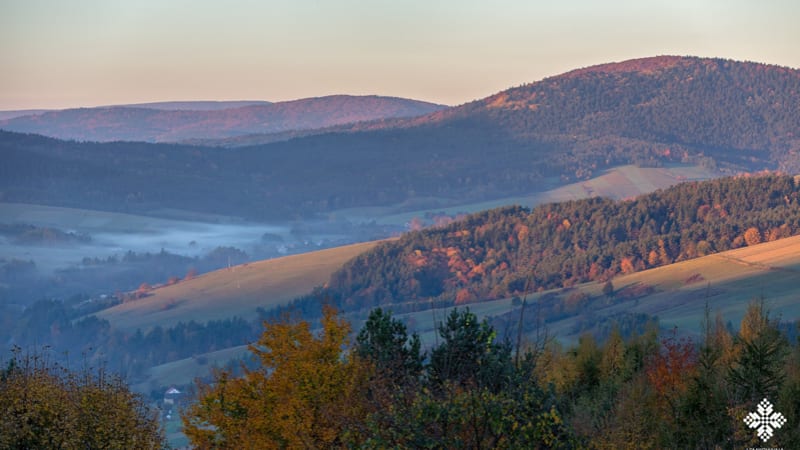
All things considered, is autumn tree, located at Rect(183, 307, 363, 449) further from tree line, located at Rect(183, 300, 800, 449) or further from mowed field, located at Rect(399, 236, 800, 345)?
mowed field, located at Rect(399, 236, 800, 345)

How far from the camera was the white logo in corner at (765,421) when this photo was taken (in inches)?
1410

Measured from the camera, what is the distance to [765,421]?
37.0 m

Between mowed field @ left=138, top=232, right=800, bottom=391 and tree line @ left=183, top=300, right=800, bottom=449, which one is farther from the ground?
tree line @ left=183, top=300, right=800, bottom=449

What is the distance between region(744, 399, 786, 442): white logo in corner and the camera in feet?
117

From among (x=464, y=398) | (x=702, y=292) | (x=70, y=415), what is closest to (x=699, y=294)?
(x=702, y=292)

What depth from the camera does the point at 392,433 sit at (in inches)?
1188

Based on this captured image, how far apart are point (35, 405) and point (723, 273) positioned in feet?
464

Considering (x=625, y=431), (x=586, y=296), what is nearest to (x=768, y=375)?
(x=625, y=431)

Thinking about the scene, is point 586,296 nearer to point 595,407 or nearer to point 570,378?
point 570,378

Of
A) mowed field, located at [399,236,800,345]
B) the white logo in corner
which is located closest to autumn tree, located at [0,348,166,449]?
the white logo in corner

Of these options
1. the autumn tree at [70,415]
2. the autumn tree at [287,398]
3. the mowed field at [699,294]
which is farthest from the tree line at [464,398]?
the mowed field at [699,294]

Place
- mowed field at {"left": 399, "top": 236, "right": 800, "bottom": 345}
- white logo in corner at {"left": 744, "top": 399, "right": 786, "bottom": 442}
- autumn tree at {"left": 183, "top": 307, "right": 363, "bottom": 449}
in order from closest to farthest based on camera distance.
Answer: white logo in corner at {"left": 744, "top": 399, "right": 786, "bottom": 442}, autumn tree at {"left": 183, "top": 307, "right": 363, "bottom": 449}, mowed field at {"left": 399, "top": 236, "right": 800, "bottom": 345}

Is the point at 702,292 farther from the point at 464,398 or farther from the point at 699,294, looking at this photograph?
the point at 464,398

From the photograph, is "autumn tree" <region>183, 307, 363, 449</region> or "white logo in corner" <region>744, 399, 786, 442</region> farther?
"autumn tree" <region>183, 307, 363, 449</region>
